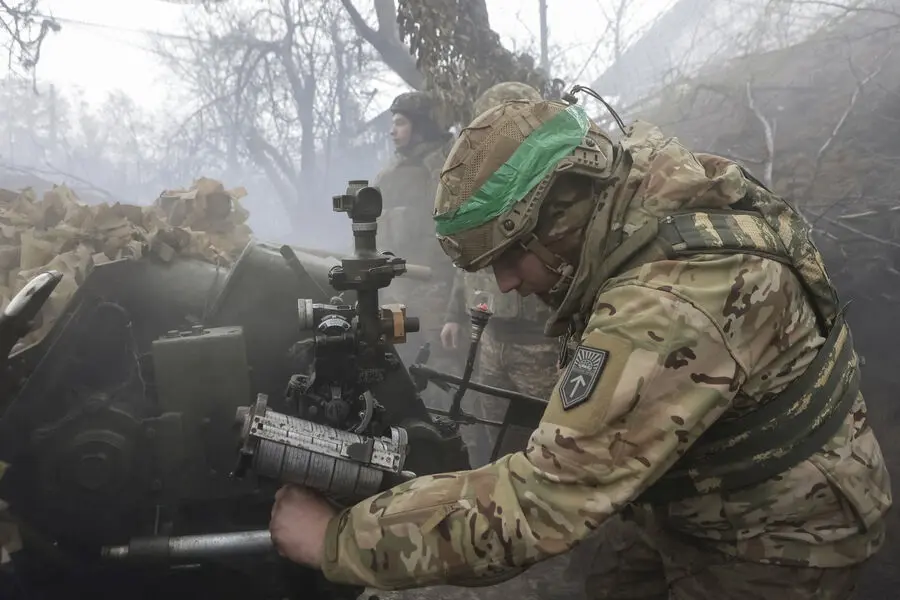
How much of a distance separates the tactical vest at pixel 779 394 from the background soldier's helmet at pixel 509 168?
0.25m

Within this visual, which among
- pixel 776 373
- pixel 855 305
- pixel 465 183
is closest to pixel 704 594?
pixel 776 373

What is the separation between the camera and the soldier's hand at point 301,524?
5.38 feet

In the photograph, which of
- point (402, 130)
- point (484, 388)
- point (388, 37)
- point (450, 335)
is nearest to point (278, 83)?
point (388, 37)

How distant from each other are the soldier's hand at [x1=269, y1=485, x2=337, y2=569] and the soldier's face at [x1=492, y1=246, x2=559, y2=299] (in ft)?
2.58

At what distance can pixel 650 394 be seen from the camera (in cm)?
133

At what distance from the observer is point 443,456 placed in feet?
8.93

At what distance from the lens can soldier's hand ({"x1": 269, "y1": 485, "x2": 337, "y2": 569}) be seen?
5.38 feet

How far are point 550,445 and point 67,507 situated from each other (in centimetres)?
213

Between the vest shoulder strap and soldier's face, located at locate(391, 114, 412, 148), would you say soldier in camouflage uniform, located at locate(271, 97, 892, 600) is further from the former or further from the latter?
soldier's face, located at locate(391, 114, 412, 148)

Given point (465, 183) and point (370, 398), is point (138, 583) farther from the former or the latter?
point (465, 183)

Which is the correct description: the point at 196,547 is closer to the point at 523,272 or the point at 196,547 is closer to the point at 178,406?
the point at 178,406

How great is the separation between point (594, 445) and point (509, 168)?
73 centimetres

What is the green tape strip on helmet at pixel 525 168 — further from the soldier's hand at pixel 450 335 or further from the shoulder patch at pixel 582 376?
the soldier's hand at pixel 450 335

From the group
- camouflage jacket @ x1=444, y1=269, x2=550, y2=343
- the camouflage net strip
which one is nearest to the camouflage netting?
camouflage jacket @ x1=444, y1=269, x2=550, y2=343
